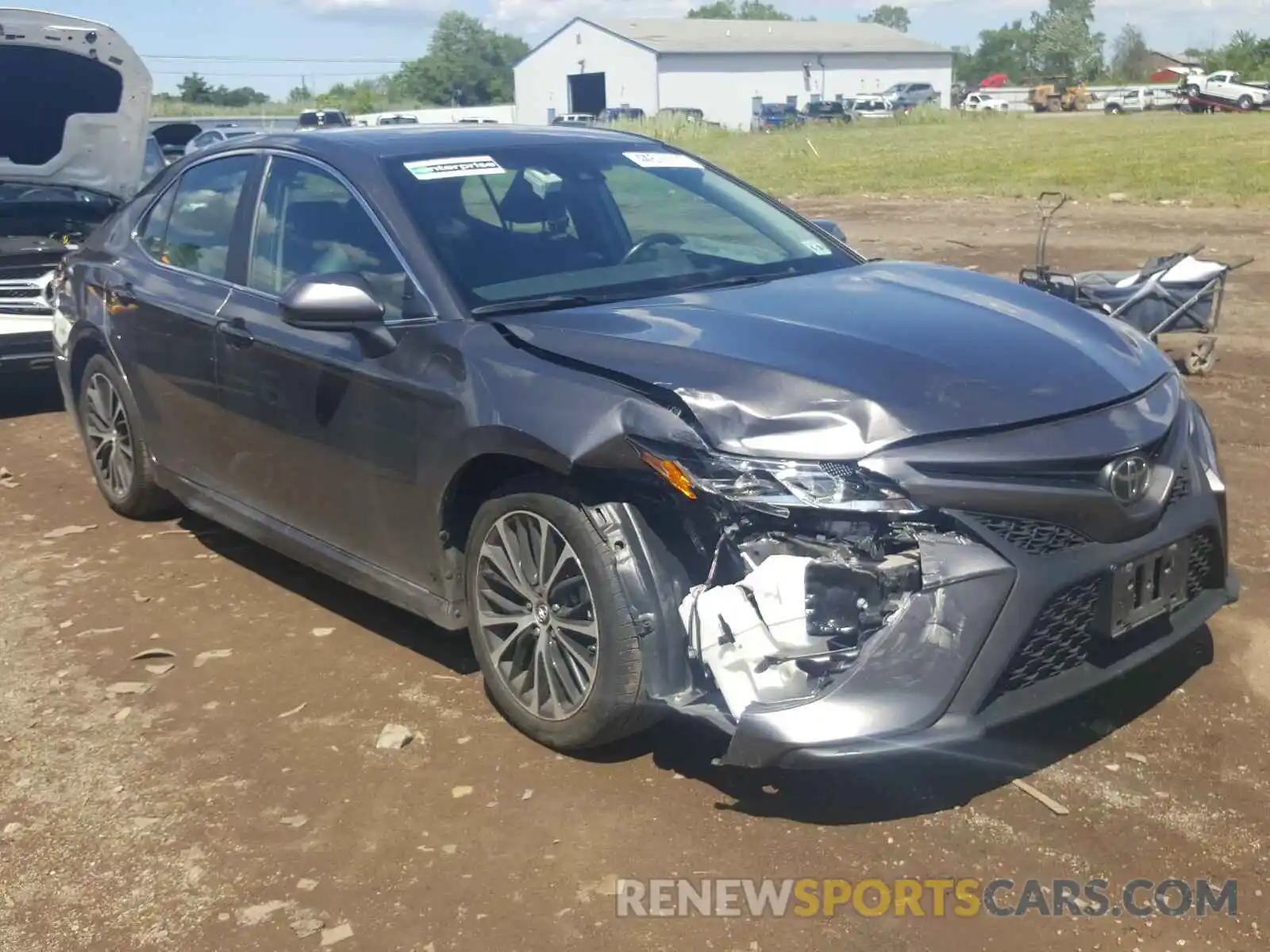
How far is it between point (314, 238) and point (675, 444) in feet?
6.33

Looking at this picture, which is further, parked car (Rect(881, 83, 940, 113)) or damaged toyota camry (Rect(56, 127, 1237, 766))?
parked car (Rect(881, 83, 940, 113))

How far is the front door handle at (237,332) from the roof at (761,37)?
7534 centimetres

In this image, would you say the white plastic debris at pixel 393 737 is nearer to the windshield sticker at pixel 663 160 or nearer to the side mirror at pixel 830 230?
the windshield sticker at pixel 663 160

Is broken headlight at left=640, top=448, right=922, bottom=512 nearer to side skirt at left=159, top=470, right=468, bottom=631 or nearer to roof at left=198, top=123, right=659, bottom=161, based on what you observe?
side skirt at left=159, top=470, right=468, bottom=631

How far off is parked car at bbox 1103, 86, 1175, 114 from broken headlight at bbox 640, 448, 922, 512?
67650 millimetres

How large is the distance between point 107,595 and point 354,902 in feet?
8.87

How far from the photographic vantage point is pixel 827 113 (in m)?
65.1

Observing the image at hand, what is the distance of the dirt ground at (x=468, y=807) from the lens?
10.8 feet

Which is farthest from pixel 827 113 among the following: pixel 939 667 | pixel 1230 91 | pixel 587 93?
pixel 939 667

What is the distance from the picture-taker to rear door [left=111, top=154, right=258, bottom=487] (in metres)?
5.24

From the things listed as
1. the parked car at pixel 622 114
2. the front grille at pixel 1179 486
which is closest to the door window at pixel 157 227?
the front grille at pixel 1179 486

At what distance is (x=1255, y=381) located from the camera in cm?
830

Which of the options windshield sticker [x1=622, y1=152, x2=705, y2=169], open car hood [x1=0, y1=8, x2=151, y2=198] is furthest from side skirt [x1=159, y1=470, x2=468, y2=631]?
open car hood [x1=0, y1=8, x2=151, y2=198]

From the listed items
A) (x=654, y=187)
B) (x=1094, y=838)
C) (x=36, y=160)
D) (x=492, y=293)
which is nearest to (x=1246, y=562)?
(x=1094, y=838)
